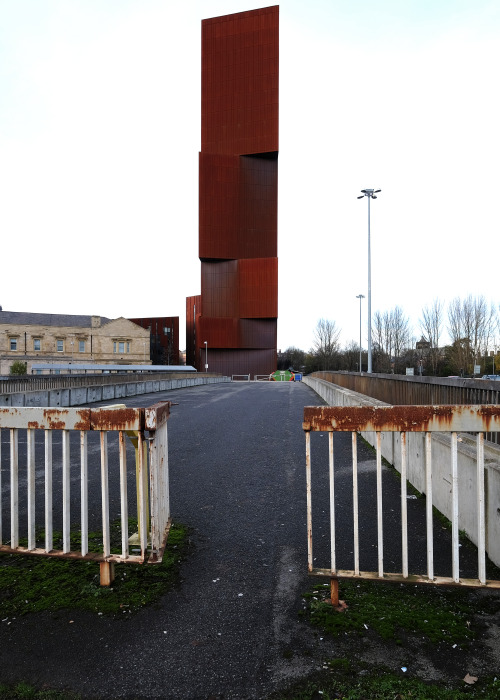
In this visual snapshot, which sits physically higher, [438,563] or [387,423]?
[387,423]

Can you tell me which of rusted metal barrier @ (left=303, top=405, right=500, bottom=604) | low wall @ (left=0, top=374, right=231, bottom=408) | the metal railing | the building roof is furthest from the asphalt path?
the building roof

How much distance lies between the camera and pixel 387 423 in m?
2.97

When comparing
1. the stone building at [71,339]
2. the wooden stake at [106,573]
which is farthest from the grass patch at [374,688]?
the stone building at [71,339]

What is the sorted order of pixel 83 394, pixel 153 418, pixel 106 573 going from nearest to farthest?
1. pixel 153 418
2. pixel 106 573
3. pixel 83 394

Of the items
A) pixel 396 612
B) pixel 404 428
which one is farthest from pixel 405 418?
pixel 396 612

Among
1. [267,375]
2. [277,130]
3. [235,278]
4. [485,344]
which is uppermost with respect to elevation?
[277,130]

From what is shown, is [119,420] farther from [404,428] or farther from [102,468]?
[404,428]

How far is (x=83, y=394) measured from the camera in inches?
762

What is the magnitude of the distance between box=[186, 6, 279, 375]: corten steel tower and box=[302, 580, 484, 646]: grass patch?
63264mm

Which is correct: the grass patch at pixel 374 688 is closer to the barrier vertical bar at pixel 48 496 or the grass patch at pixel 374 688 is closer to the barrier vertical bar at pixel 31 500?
the barrier vertical bar at pixel 48 496

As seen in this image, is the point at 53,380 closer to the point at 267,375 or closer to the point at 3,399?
A: the point at 3,399

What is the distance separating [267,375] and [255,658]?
6492 centimetres

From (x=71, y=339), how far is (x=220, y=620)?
8840 cm

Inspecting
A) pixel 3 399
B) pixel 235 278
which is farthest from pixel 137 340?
pixel 3 399
